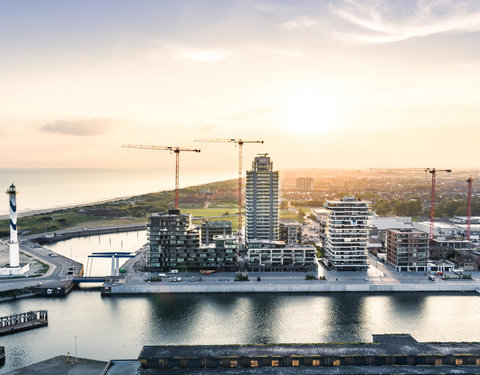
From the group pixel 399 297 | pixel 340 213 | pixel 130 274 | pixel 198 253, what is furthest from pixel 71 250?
pixel 399 297

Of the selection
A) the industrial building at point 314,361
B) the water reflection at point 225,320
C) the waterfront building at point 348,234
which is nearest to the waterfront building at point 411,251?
the waterfront building at point 348,234

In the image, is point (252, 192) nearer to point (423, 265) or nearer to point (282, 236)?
point (282, 236)

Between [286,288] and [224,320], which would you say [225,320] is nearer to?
[224,320]

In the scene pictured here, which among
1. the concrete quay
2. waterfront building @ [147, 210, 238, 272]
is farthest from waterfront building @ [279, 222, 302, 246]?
the concrete quay

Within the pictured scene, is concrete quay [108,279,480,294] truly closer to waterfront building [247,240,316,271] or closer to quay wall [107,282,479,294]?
quay wall [107,282,479,294]

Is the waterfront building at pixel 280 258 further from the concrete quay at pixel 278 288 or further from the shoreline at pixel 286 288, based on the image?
the shoreline at pixel 286 288

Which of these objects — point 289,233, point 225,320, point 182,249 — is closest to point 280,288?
point 225,320

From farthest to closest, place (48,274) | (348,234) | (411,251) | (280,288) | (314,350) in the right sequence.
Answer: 1. (348,234)
2. (411,251)
3. (48,274)
4. (280,288)
5. (314,350)
